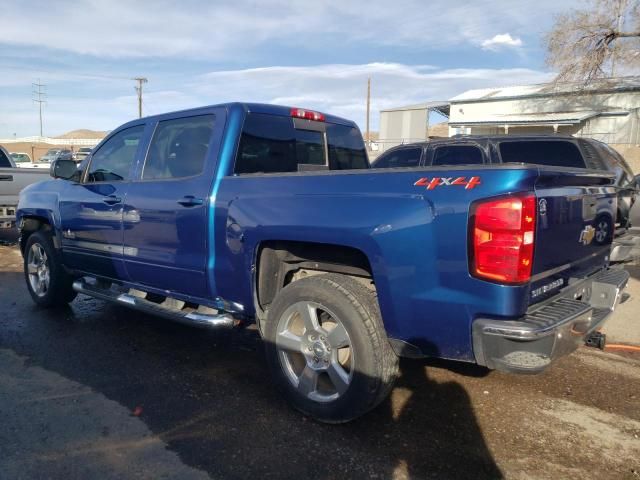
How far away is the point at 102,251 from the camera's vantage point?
4.85 metres

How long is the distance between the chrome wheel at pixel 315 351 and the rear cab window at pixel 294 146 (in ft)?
4.04

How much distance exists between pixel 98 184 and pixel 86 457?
2.75 meters

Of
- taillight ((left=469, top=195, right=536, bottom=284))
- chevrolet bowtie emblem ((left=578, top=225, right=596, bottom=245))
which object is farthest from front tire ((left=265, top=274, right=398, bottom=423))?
chevrolet bowtie emblem ((left=578, top=225, right=596, bottom=245))

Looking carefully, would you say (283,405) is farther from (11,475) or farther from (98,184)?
(98,184)

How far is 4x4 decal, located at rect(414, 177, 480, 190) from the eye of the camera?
2576 millimetres

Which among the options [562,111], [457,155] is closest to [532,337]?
[457,155]

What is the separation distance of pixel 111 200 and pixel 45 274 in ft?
6.20

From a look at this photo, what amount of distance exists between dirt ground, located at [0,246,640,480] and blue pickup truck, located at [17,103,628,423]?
33 cm

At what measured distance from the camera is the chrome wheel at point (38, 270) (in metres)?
5.80

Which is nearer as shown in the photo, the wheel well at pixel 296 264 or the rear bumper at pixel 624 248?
the wheel well at pixel 296 264

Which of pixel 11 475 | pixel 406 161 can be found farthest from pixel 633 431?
pixel 406 161

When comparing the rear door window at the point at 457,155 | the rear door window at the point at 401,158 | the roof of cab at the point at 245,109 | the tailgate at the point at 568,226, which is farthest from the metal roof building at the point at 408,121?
the tailgate at the point at 568,226

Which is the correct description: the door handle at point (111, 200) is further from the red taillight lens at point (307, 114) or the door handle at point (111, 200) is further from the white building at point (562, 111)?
the white building at point (562, 111)

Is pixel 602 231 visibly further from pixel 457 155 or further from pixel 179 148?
pixel 457 155
